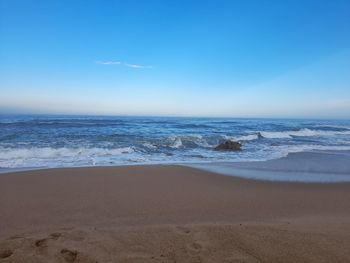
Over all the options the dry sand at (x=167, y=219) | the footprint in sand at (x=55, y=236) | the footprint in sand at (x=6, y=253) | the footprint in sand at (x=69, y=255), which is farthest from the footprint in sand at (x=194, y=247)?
the footprint in sand at (x=6, y=253)

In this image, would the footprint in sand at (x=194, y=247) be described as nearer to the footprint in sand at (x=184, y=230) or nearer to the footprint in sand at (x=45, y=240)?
the footprint in sand at (x=184, y=230)

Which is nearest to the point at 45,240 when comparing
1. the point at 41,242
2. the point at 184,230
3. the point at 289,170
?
the point at 41,242

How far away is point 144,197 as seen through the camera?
5.57 metres

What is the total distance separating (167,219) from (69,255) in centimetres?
173

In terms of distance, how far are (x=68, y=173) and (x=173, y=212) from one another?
4220 millimetres

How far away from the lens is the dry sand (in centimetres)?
297

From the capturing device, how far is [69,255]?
290cm

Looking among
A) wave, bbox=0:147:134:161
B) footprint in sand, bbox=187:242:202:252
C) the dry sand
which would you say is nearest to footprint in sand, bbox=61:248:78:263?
the dry sand

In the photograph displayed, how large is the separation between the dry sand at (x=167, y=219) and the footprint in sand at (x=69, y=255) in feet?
0.03

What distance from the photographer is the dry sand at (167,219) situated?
9.75ft

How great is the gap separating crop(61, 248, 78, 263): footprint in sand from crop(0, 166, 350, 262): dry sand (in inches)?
0.4

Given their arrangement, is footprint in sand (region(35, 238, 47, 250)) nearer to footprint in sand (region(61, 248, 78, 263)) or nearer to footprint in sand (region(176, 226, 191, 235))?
footprint in sand (region(61, 248, 78, 263))

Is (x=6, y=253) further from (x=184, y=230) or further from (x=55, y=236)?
(x=184, y=230)

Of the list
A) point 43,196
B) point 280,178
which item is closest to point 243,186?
point 280,178
